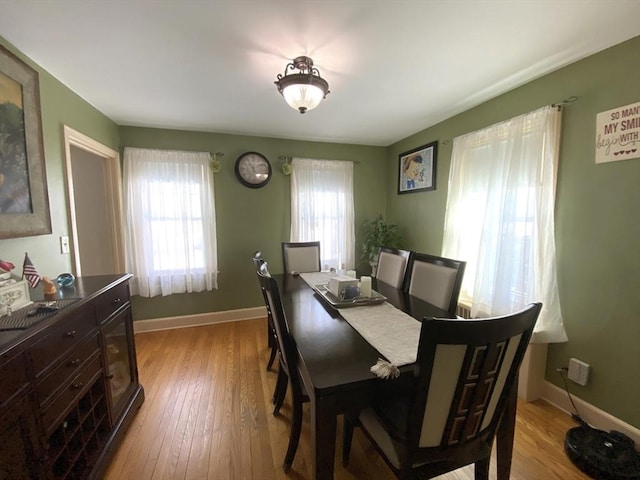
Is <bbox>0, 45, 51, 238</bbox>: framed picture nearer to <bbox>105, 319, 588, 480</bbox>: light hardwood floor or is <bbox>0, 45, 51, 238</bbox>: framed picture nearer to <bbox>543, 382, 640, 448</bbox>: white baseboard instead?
<bbox>105, 319, 588, 480</bbox>: light hardwood floor

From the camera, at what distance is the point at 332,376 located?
3.26 feet

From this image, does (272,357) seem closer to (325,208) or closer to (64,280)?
(64,280)

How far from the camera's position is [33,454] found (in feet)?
3.19

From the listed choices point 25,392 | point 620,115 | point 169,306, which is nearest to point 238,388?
point 25,392

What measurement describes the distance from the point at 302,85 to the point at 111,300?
176 cm

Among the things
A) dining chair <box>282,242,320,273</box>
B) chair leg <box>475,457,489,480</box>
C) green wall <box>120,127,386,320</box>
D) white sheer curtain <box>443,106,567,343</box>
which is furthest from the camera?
green wall <box>120,127,386,320</box>

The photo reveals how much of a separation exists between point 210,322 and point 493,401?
3136 mm

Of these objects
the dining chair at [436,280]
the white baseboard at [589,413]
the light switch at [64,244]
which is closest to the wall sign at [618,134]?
the dining chair at [436,280]

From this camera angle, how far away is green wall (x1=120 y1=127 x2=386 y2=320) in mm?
3164

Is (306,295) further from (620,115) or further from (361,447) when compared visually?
(620,115)

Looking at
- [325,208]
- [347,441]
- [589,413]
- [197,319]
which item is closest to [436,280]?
[347,441]

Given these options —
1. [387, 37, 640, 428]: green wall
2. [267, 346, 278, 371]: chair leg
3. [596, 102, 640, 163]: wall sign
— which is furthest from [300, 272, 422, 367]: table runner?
[596, 102, 640, 163]: wall sign

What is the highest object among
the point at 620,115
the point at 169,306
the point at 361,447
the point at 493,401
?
the point at 620,115

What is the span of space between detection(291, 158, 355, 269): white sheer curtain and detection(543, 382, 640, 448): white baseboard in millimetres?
2349
